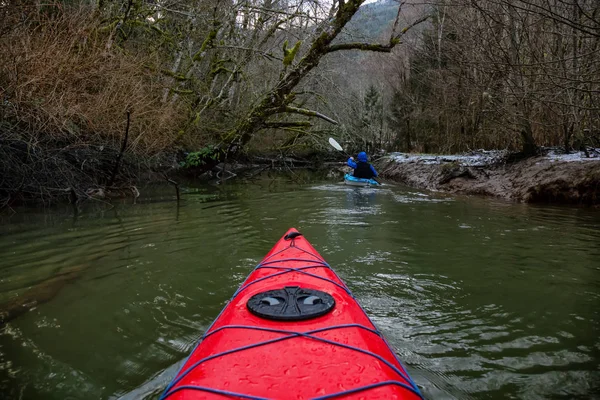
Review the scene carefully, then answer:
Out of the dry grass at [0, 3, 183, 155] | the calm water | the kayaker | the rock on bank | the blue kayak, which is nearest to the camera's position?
the calm water

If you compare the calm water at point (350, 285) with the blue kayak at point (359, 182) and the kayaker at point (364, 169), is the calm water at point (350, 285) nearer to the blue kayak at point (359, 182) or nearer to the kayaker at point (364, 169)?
the blue kayak at point (359, 182)

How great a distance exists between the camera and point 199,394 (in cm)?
136

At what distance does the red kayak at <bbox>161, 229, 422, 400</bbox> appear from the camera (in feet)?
4.51

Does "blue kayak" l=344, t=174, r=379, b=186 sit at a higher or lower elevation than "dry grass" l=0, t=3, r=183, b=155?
lower

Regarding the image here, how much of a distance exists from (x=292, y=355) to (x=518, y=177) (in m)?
9.05

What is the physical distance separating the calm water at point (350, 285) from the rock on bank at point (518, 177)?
3.06 feet

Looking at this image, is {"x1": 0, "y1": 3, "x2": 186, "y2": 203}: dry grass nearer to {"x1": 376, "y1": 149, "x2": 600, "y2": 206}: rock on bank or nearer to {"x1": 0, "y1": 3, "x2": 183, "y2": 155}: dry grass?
{"x1": 0, "y1": 3, "x2": 183, "y2": 155}: dry grass

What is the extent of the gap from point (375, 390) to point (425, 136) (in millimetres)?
18743

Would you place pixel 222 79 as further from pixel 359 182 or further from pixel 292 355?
pixel 292 355

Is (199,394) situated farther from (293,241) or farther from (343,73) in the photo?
(343,73)

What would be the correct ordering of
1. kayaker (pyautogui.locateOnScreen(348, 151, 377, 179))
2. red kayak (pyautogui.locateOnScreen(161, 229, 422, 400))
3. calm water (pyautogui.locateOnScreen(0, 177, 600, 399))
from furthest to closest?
kayaker (pyautogui.locateOnScreen(348, 151, 377, 179))
calm water (pyautogui.locateOnScreen(0, 177, 600, 399))
red kayak (pyautogui.locateOnScreen(161, 229, 422, 400))

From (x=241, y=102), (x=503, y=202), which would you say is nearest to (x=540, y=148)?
(x=503, y=202)

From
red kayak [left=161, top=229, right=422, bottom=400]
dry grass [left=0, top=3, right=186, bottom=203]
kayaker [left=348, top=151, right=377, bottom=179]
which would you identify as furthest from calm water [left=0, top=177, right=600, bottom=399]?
kayaker [left=348, top=151, right=377, bottom=179]

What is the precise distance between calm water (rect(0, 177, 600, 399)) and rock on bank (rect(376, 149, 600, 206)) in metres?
0.93
